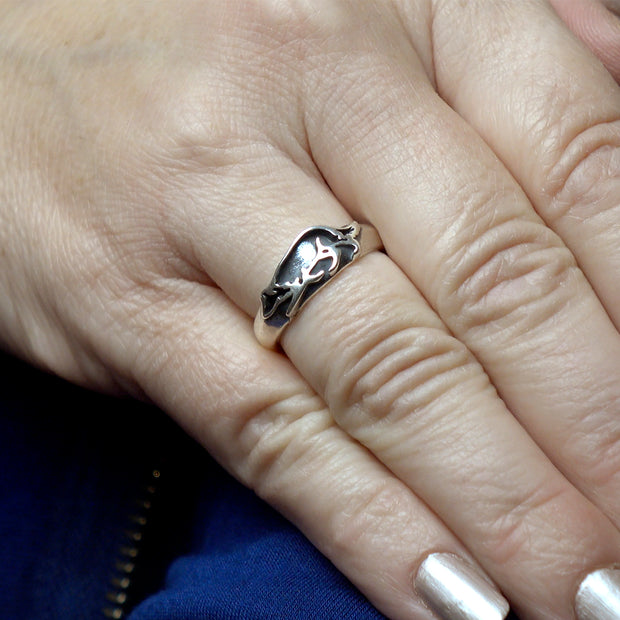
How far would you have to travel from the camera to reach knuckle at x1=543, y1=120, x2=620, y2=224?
2.35 ft

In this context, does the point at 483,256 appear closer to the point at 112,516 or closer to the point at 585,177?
the point at 585,177

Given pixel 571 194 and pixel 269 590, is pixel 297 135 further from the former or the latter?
pixel 269 590

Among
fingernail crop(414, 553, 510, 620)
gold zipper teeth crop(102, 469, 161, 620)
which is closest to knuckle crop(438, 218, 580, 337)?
fingernail crop(414, 553, 510, 620)

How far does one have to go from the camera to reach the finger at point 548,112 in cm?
72

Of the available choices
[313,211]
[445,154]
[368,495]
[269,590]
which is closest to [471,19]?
[445,154]

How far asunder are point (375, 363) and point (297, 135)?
0.24 meters

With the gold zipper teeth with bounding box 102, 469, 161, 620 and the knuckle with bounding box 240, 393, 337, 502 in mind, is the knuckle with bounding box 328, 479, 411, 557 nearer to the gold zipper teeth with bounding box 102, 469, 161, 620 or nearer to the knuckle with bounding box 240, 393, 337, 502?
the knuckle with bounding box 240, 393, 337, 502

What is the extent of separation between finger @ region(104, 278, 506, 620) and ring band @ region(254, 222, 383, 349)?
0.05 meters

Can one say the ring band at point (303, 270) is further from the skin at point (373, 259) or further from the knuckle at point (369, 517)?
the knuckle at point (369, 517)

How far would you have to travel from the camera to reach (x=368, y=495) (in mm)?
675

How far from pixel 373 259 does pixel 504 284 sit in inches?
4.8

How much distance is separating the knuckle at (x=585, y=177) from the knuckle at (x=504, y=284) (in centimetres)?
5

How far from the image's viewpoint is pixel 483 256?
0.69m

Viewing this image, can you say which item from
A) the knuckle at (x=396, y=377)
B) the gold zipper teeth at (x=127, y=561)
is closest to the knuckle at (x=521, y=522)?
the knuckle at (x=396, y=377)
